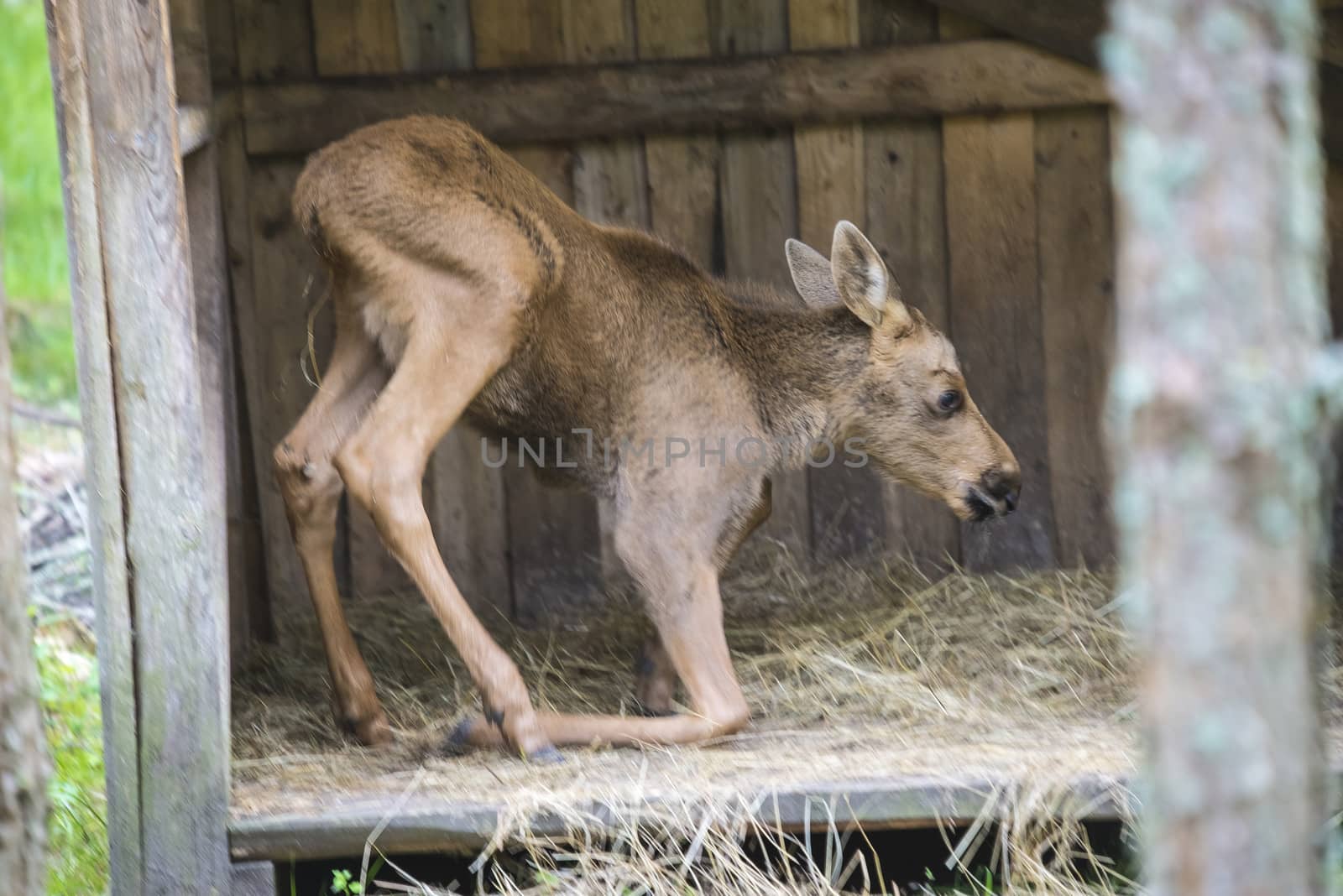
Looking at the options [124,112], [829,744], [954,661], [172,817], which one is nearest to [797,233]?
[954,661]

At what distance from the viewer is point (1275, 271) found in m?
1.89

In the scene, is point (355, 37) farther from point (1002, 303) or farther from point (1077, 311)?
point (1077, 311)

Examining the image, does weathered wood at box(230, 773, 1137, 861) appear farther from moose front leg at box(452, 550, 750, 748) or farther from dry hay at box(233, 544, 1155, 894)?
moose front leg at box(452, 550, 750, 748)

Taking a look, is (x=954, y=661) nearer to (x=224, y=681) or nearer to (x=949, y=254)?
(x=949, y=254)

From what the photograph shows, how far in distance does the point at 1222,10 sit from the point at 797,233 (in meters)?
4.64

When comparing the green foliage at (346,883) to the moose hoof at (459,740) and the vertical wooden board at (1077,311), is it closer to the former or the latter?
the moose hoof at (459,740)

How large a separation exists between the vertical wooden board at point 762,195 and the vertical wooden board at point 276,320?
1844mm

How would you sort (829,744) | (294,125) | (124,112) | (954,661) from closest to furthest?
(124,112) → (829,744) → (954,661) → (294,125)

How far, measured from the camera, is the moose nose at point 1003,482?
5613 mm

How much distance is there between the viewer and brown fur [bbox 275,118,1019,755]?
4719 mm

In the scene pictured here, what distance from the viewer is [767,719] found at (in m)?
5.14

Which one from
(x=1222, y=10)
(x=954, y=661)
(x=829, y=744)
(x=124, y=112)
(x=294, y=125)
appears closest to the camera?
(x=1222, y=10)

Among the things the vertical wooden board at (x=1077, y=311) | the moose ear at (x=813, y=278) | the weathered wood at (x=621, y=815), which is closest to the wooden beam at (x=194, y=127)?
the weathered wood at (x=621, y=815)

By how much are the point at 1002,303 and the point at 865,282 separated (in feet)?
4.05
